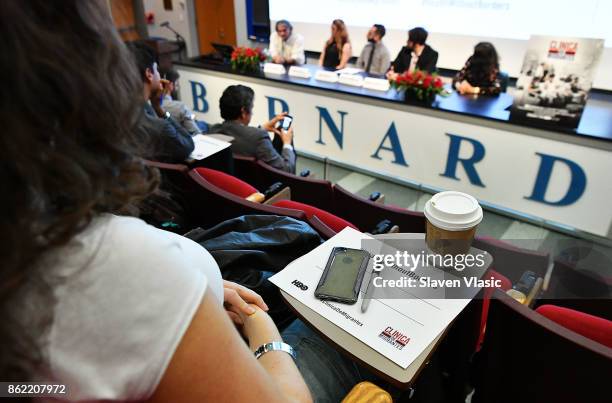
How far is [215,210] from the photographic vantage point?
180 cm

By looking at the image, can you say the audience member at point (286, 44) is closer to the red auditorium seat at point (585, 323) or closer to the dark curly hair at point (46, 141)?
the red auditorium seat at point (585, 323)

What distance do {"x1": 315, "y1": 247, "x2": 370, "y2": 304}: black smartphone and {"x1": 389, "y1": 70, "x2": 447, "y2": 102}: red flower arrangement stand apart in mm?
2399

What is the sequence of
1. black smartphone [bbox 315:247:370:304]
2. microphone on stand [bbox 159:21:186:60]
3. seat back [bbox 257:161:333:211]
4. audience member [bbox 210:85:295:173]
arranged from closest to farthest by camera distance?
black smartphone [bbox 315:247:370:304]
seat back [bbox 257:161:333:211]
audience member [bbox 210:85:295:173]
microphone on stand [bbox 159:21:186:60]

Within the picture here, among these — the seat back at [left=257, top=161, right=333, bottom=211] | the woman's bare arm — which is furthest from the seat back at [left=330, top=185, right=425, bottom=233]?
the woman's bare arm

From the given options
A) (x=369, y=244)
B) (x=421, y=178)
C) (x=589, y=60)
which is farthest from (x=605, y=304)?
(x=421, y=178)

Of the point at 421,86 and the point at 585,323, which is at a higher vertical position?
the point at 421,86

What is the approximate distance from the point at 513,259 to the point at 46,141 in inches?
63.2

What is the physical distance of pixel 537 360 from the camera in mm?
986

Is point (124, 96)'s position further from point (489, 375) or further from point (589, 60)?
point (589, 60)

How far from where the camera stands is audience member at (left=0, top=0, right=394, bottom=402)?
384 mm

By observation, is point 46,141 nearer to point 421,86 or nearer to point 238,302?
point 238,302

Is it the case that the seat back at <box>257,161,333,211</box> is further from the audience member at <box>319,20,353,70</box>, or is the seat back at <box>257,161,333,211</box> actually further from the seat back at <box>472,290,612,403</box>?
the audience member at <box>319,20,353,70</box>

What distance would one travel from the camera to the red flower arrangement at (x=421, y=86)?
10.4 feet

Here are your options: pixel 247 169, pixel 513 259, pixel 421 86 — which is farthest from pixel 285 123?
pixel 513 259
